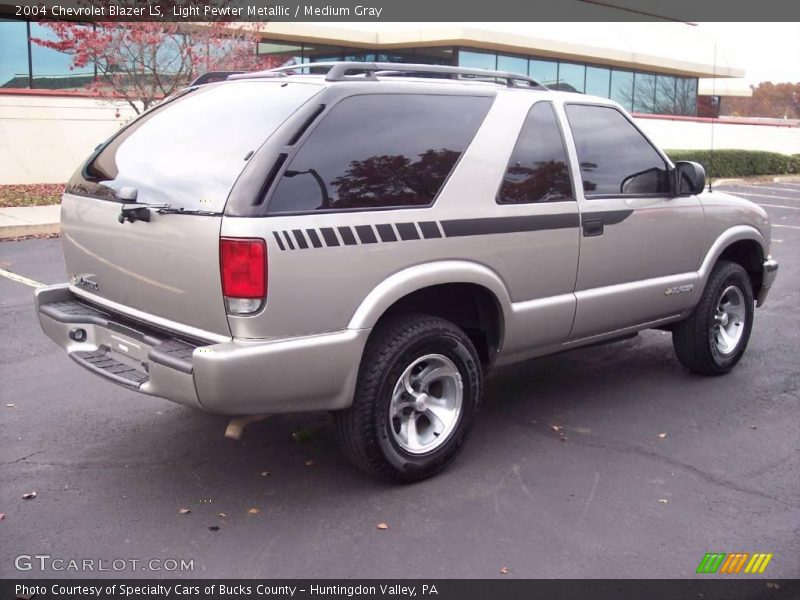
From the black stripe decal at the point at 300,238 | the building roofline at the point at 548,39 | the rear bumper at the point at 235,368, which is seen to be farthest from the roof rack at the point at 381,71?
the building roofline at the point at 548,39

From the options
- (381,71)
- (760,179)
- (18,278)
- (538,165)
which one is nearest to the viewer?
(381,71)

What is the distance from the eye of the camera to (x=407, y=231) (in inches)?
163

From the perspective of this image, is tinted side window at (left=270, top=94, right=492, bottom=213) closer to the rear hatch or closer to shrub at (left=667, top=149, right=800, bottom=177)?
the rear hatch

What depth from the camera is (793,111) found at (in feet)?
188

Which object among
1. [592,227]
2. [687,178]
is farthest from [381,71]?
[687,178]

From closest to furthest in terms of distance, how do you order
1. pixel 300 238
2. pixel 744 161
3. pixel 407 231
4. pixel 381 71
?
pixel 300 238, pixel 407 231, pixel 381 71, pixel 744 161

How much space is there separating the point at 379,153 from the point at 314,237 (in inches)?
25.2

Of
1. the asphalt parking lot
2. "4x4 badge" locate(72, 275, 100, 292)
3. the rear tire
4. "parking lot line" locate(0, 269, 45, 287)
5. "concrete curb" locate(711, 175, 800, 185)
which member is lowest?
"concrete curb" locate(711, 175, 800, 185)

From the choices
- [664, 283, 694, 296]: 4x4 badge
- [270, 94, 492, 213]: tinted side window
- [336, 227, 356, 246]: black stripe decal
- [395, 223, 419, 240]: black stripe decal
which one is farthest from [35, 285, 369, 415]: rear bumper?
[664, 283, 694, 296]: 4x4 badge

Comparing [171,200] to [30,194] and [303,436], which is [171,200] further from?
[30,194]

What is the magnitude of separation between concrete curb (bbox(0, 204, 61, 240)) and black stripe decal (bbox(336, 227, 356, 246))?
8711 millimetres

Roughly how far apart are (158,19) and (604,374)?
12.1 meters

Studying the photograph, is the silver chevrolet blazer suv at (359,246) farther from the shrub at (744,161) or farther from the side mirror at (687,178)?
the shrub at (744,161)

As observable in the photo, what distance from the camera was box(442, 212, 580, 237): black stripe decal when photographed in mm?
4348
